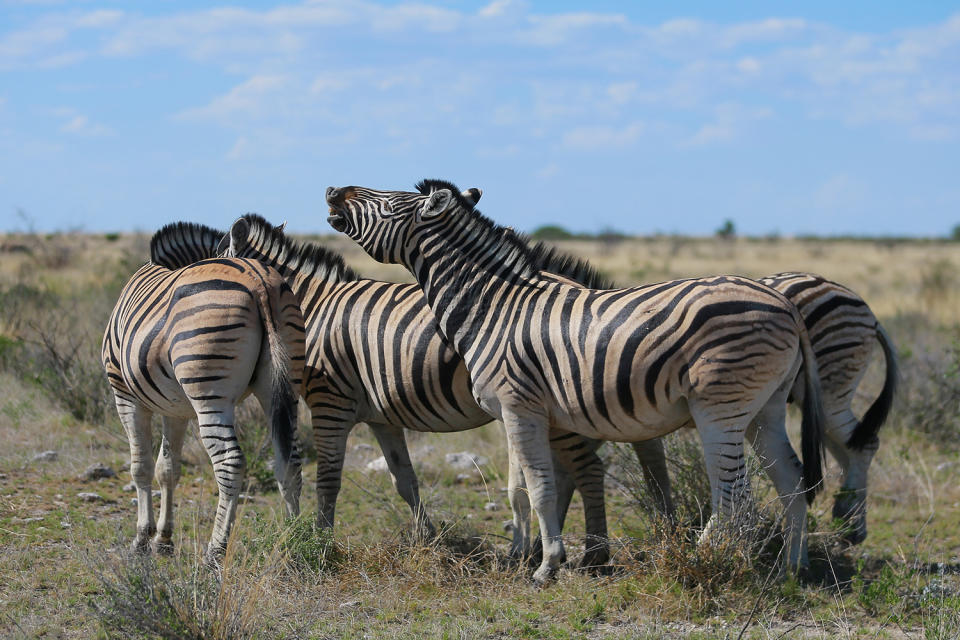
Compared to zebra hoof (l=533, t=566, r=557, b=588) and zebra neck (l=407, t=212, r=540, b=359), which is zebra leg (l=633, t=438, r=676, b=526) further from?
zebra neck (l=407, t=212, r=540, b=359)

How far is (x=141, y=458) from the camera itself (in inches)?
253

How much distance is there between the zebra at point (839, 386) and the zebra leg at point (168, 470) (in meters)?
2.80

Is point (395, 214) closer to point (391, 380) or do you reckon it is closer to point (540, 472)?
point (391, 380)

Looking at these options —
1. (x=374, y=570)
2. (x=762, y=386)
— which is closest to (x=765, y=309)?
(x=762, y=386)

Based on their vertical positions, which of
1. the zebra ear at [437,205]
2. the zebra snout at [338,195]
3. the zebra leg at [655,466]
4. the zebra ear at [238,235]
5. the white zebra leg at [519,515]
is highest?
the zebra snout at [338,195]

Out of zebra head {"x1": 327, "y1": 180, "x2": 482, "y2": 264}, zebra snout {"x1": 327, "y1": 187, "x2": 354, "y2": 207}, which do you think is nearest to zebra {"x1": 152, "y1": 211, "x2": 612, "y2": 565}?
zebra head {"x1": 327, "y1": 180, "x2": 482, "y2": 264}

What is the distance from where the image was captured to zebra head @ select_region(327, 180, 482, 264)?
6.20 m

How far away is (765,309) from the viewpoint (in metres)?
5.25

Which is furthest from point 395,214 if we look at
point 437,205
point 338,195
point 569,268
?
point 569,268

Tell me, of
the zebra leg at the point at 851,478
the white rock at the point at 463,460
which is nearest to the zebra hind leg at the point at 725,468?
the zebra leg at the point at 851,478

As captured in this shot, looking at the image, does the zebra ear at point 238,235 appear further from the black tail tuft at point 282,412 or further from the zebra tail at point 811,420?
the zebra tail at point 811,420

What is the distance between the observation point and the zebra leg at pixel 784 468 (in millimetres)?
5848

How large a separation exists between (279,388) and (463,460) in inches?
150

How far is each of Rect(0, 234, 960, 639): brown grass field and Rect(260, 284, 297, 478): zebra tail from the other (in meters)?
0.54
